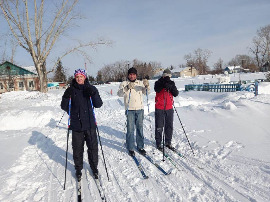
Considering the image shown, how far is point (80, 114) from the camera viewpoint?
11.6 feet

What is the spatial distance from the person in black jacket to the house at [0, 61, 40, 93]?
1600 inches

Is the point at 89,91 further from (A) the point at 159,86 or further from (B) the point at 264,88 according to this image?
(B) the point at 264,88

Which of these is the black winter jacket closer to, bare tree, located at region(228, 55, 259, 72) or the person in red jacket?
the person in red jacket

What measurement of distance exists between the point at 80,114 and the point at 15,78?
4415cm

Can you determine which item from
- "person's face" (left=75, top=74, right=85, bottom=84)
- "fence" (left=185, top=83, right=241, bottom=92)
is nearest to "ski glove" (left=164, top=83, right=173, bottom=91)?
"person's face" (left=75, top=74, right=85, bottom=84)

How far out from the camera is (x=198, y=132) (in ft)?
18.6

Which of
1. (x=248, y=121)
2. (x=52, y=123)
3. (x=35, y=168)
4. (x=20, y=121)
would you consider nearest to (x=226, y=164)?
(x=248, y=121)

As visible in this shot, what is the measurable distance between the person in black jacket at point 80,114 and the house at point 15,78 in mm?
40630

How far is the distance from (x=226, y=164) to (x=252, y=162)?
439 mm

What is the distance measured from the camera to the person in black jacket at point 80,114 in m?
3.51

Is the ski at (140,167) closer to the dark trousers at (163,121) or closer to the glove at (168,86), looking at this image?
the dark trousers at (163,121)

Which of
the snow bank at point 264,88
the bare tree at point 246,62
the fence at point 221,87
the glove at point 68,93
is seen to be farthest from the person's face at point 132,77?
the bare tree at point 246,62

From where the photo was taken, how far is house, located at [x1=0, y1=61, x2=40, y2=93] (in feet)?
125

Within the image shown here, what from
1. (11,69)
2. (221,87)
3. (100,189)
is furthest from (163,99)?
(11,69)
